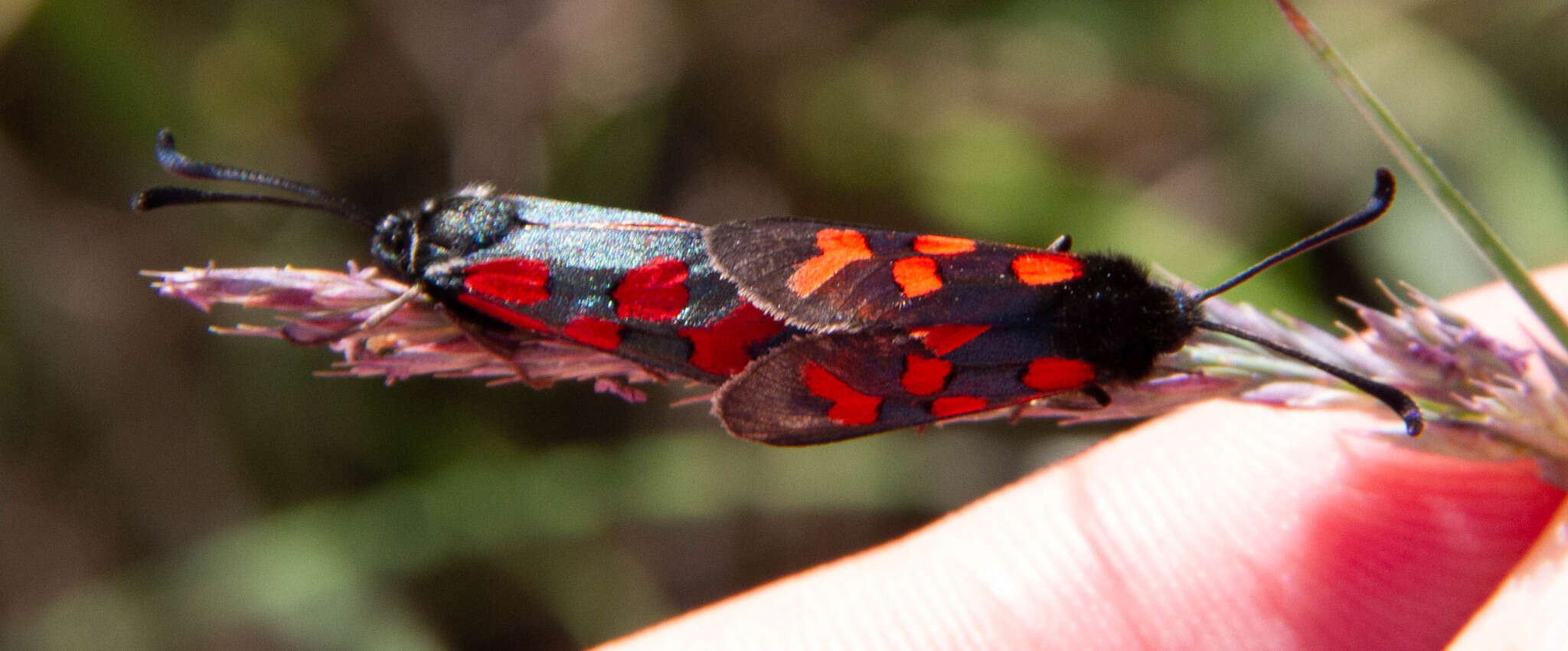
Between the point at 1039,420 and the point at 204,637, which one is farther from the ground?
the point at 204,637

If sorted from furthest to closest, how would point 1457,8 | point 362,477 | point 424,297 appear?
point 362,477
point 1457,8
point 424,297

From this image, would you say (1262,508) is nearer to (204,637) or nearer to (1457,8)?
(1457,8)

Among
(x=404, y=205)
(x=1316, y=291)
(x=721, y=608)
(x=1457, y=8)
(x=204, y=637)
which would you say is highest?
(x=404, y=205)

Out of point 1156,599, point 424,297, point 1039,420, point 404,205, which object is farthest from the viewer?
point 404,205

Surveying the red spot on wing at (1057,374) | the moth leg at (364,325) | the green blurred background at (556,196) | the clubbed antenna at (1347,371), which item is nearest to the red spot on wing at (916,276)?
the red spot on wing at (1057,374)

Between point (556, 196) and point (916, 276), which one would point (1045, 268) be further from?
point (556, 196)

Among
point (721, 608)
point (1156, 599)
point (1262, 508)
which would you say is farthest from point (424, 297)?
point (1262, 508)

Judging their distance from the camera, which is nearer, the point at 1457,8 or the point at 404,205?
the point at 1457,8

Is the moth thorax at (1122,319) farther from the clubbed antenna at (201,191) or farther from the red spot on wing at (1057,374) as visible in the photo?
the clubbed antenna at (201,191)
